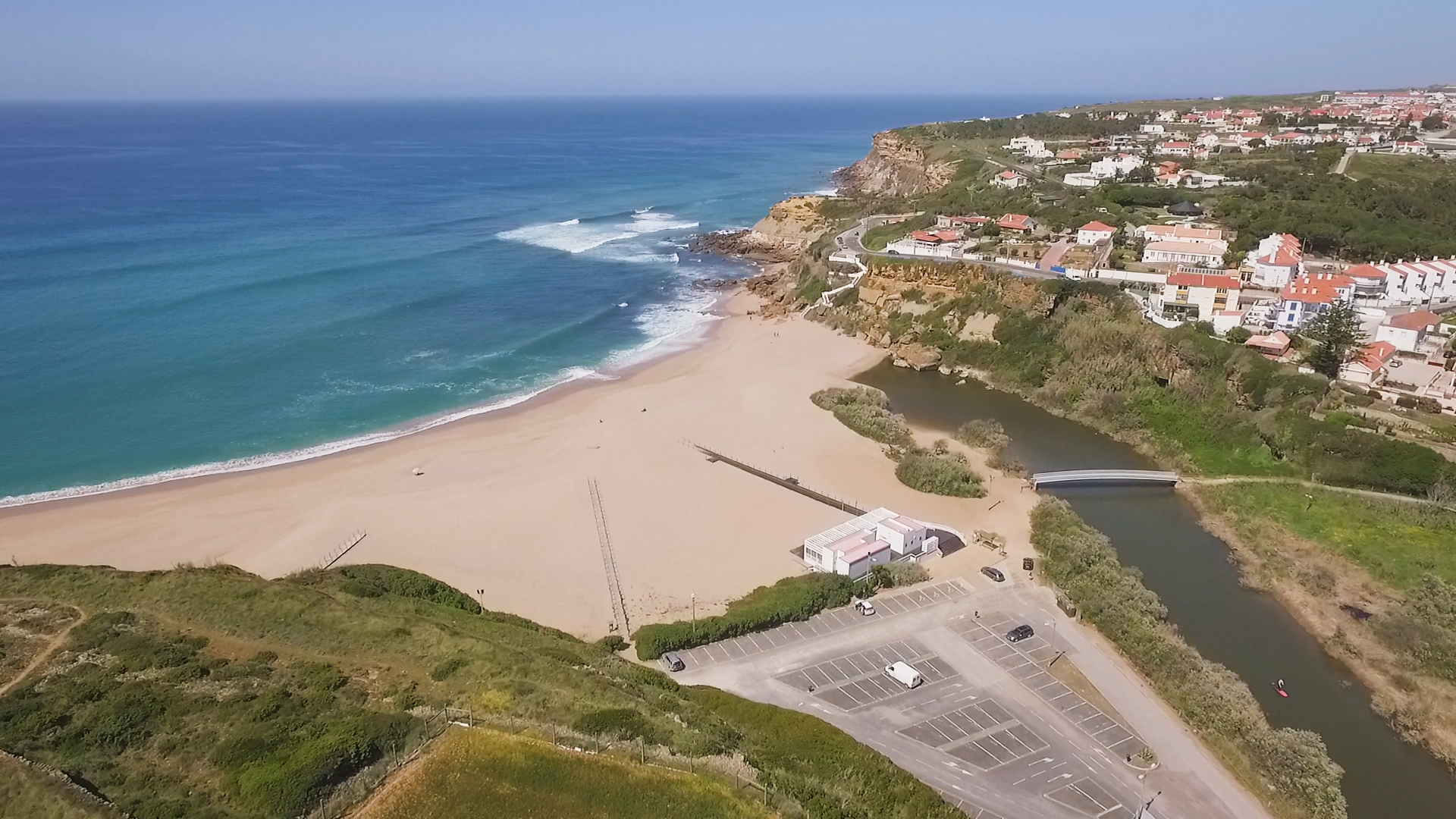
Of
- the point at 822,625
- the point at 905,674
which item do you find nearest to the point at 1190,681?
the point at 905,674

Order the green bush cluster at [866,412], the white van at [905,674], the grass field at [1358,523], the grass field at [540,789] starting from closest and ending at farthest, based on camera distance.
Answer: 1. the grass field at [540,789]
2. the white van at [905,674]
3. the grass field at [1358,523]
4. the green bush cluster at [866,412]

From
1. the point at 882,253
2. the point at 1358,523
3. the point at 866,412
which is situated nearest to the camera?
the point at 1358,523

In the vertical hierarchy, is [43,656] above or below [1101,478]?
above

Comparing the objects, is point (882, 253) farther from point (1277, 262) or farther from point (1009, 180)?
point (1009, 180)

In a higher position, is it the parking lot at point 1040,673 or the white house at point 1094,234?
the white house at point 1094,234

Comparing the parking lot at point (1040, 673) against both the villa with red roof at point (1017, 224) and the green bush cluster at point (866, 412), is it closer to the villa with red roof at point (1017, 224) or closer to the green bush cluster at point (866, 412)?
the green bush cluster at point (866, 412)

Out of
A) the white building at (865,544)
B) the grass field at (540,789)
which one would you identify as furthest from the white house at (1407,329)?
the grass field at (540,789)

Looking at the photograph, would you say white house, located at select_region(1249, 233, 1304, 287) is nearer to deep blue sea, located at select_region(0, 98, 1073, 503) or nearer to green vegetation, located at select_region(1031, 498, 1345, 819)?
green vegetation, located at select_region(1031, 498, 1345, 819)
